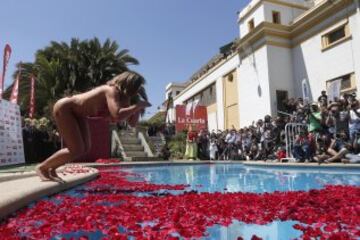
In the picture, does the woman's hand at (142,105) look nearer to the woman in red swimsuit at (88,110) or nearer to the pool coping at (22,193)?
the woman in red swimsuit at (88,110)

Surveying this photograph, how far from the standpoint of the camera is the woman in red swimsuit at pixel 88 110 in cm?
410

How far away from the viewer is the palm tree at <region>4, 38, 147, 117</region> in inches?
966

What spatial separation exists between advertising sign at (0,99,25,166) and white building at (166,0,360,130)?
12627mm

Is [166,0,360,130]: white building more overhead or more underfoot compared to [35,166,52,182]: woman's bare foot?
more overhead

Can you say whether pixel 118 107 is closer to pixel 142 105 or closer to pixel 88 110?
pixel 142 105

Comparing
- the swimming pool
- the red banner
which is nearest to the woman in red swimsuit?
the swimming pool

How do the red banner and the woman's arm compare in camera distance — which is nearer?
the woman's arm

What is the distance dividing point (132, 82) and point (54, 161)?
1.56m

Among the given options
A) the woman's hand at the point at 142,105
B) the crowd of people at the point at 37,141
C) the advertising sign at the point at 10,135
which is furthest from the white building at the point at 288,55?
the woman's hand at the point at 142,105

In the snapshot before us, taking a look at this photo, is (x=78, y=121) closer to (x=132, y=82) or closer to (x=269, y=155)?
(x=132, y=82)

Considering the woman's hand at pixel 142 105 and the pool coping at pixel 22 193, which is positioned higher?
the woman's hand at pixel 142 105

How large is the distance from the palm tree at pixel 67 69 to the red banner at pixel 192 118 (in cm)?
305

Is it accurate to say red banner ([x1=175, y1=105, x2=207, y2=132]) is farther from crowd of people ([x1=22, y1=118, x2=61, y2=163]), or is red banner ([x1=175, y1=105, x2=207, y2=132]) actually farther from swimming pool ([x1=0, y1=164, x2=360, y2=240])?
swimming pool ([x1=0, y1=164, x2=360, y2=240])

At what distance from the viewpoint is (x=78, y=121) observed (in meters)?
4.64
